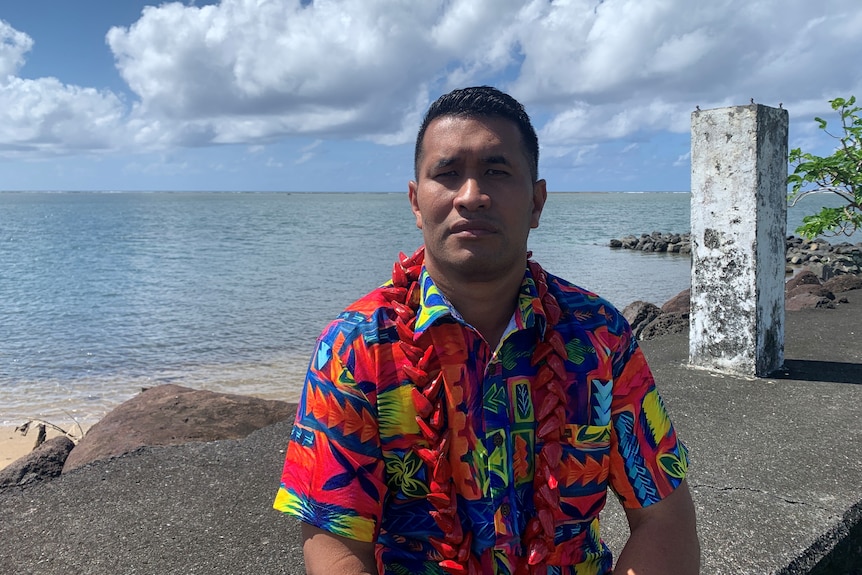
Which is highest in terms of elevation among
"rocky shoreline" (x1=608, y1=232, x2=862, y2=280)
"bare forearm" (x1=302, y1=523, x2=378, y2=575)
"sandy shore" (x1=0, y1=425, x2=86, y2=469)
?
"bare forearm" (x1=302, y1=523, x2=378, y2=575)

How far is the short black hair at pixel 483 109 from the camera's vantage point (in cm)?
195

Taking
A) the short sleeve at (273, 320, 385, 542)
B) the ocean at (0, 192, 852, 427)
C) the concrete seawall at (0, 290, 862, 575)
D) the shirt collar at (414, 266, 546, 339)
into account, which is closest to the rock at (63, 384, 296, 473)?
the concrete seawall at (0, 290, 862, 575)

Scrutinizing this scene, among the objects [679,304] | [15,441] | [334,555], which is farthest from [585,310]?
[679,304]

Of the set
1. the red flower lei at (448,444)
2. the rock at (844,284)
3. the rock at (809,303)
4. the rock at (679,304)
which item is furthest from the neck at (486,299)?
the rock at (844,284)

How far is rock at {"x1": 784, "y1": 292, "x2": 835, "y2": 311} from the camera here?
9062 mm

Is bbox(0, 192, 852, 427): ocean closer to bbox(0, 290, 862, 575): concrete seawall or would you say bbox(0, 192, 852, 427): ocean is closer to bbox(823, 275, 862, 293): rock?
bbox(0, 290, 862, 575): concrete seawall

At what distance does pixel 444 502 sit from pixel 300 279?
21.3 meters

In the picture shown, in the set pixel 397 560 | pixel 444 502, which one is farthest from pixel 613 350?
pixel 397 560

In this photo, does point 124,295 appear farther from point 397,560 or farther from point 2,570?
point 397,560

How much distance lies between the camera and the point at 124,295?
19906mm

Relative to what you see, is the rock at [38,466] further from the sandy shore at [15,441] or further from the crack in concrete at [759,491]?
the crack in concrete at [759,491]

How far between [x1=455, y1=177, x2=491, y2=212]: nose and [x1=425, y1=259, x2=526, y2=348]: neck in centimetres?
21

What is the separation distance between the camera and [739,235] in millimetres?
5734

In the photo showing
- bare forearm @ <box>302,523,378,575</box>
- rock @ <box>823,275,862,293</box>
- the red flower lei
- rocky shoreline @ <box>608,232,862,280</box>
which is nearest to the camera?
bare forearm @ <box>302,523,378,575</box>
